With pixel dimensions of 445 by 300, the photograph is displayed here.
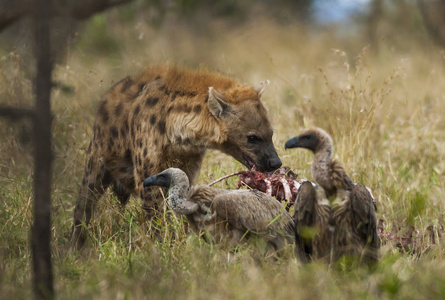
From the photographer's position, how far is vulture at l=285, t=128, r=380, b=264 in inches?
153

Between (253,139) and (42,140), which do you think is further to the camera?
(253,139)

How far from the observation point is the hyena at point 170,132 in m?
4.99

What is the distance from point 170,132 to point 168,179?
1.79ft

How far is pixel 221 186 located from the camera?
18.7 ft

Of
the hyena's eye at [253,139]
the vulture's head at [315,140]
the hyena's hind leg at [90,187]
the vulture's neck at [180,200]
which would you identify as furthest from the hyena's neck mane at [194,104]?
the vulture's head at [315,140]

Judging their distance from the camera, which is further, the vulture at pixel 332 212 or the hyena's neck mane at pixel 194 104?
the hyena's neck mane at pixel 194 104

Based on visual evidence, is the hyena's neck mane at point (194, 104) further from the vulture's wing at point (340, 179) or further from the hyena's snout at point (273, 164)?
the vulture's wing at point (340, 179)

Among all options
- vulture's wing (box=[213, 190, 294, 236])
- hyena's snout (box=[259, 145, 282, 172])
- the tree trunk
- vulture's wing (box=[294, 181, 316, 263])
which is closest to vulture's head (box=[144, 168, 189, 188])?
vulture's wing (box=[213, 190, 294, 236])

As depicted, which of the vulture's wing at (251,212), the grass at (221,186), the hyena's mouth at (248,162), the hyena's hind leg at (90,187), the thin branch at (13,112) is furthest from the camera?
the hyena's hind leg at (90,187)

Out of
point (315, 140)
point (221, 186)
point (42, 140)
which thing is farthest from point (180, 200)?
point (42, 140)

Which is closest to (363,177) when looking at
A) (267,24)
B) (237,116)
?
(237,116)

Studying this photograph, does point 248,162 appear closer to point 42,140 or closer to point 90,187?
point 90,187

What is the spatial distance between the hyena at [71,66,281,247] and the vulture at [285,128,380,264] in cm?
103

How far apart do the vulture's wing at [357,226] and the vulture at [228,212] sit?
0.56m
